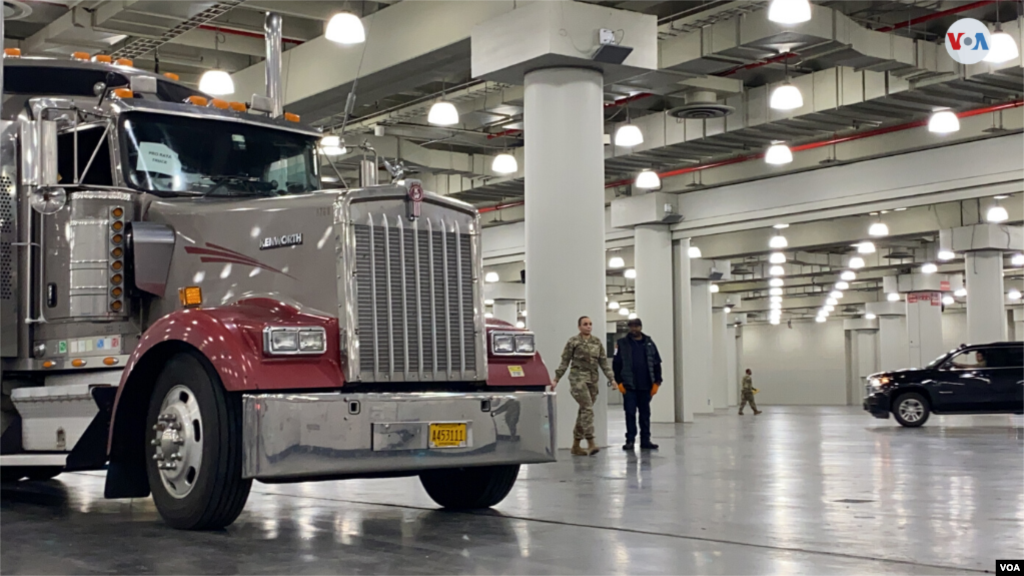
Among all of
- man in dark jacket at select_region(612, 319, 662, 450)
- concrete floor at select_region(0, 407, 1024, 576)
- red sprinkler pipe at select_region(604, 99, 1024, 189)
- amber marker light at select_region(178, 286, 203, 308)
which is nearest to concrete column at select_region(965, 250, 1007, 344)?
red sprinkler pipe at select_region(604, 99, 1024, 189)

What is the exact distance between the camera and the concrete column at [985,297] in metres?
31.2

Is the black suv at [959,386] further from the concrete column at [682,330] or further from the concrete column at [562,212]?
the concrete column at [562,212]

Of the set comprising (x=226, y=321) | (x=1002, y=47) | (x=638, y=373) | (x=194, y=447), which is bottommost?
(x=194, y=447)

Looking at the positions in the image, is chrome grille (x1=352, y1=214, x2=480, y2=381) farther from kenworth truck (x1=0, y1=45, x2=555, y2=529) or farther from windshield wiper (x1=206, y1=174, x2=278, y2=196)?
windshield wiper (x1=206, y1=174, x2=278, y2=196)

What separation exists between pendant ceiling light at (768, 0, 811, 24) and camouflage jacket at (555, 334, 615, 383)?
14.2 feet

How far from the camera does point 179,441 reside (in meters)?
7.38

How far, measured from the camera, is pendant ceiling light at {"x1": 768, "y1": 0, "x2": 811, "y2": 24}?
12.9m

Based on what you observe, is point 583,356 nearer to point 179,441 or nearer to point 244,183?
point 244,183

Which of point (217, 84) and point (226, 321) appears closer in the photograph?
point (226, 321)

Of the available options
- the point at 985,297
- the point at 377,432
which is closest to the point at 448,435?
the point at 377,432

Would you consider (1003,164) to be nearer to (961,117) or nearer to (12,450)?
(961,117)

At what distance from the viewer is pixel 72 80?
9.52m

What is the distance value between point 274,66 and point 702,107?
10.4 m

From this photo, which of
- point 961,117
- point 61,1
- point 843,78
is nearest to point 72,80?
point 61,1
